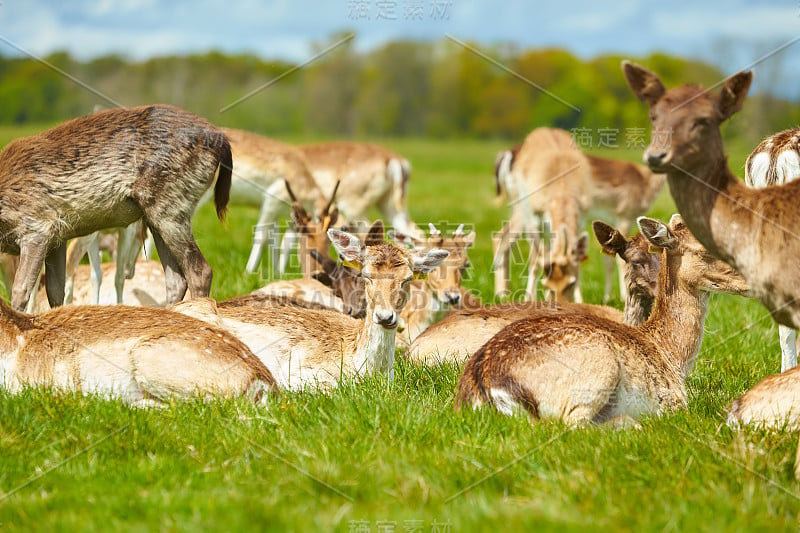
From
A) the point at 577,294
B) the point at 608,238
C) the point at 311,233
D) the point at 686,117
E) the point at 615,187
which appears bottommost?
the point at 577,294

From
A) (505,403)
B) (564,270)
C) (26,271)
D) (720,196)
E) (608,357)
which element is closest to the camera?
(720,196)

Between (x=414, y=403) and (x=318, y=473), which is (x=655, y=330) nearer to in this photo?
(x=414, y=403)

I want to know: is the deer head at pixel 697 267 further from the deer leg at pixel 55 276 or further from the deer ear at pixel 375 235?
the deer leg at pixel 55 276

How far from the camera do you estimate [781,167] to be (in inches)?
251

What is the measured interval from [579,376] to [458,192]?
73.6 ft

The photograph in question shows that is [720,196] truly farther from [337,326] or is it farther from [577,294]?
[577,294]

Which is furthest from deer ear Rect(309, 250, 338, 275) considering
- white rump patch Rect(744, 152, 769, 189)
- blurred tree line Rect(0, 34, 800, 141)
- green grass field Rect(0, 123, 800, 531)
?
blurred tree line Rect(0, 34, 800, 141)

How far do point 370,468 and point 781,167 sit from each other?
3.85 meters

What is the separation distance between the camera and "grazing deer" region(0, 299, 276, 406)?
507cm

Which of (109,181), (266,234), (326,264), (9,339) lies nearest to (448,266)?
(326,264)

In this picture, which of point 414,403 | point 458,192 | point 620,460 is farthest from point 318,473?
point 458,192

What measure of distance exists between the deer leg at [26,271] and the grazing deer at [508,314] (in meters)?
2.67

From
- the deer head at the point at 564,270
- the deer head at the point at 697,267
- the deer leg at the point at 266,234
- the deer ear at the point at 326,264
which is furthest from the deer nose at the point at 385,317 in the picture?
the deer leg at the point at 266,234

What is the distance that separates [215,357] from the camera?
5.12m
